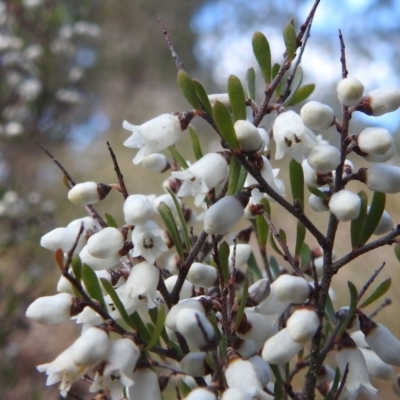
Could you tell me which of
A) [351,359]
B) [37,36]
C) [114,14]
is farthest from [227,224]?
[114,14]

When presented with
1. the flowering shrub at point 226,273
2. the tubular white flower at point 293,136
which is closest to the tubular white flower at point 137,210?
the flowering shrub at point 226,273

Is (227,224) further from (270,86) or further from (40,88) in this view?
(40,88)

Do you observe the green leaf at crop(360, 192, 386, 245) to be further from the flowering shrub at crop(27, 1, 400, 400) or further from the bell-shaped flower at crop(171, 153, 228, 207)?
the bell-shaped flower at crop(171, 153, 228, 207)

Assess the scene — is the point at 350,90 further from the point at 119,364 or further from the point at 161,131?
the point at 119,364

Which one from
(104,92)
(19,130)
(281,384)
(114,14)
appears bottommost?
(281,384)

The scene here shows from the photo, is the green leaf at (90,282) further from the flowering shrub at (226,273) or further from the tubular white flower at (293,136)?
the tubular white flower at (293,136)

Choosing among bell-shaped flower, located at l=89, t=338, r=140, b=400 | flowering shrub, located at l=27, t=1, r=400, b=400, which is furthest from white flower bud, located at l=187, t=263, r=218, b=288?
bell-shaped flower, located at l=89, t=338, r=140, b=400
